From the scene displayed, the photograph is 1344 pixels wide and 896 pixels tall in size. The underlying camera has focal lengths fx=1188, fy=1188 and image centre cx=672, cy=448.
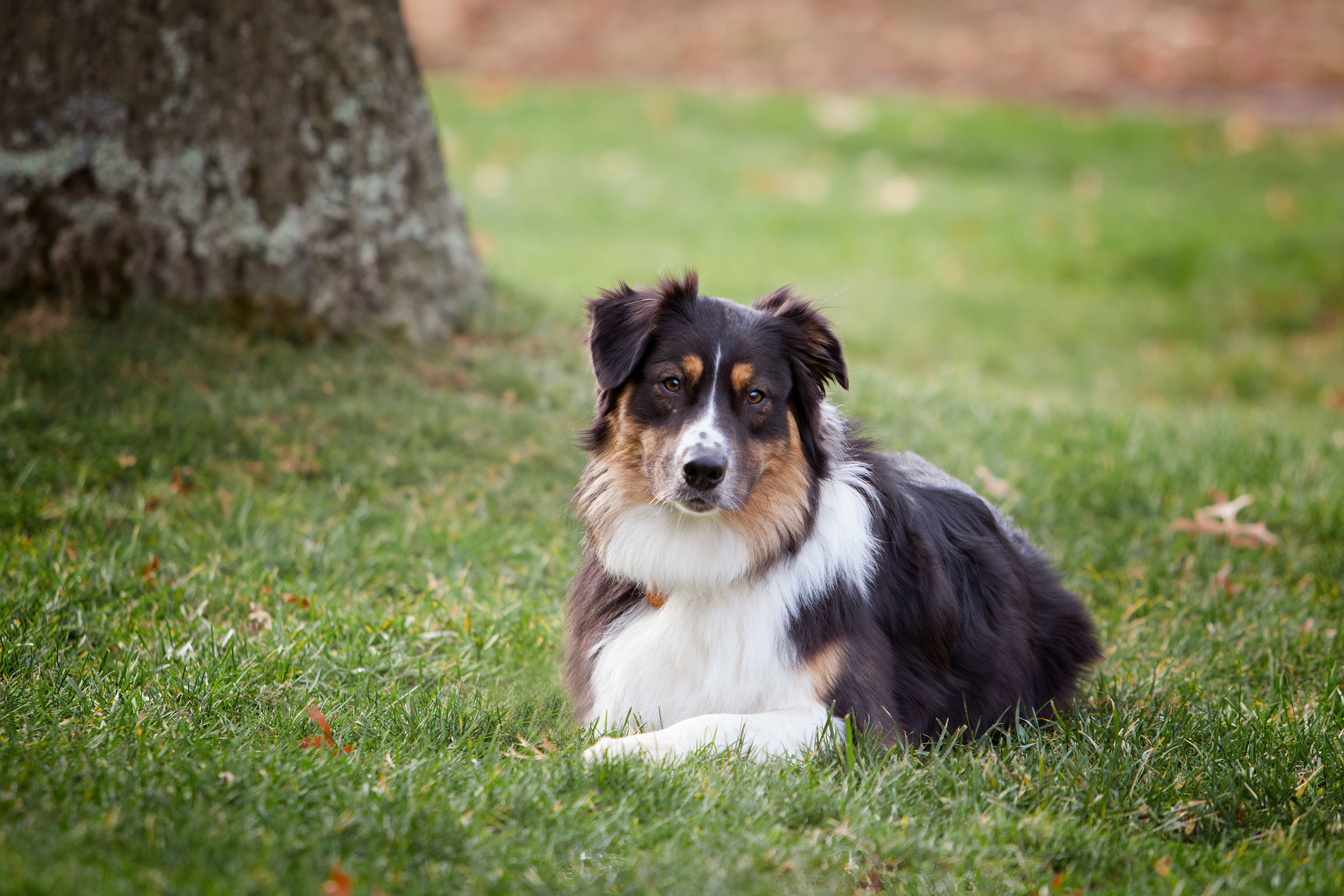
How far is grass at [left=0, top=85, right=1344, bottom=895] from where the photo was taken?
2947mm

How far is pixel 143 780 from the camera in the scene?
2.97 m

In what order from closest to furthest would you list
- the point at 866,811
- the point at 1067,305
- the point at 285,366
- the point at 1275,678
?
the point at 866,811, the point at 1275,678, the point at 285,366, the point at 1067,305

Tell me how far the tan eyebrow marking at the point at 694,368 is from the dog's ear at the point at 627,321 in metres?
0.16

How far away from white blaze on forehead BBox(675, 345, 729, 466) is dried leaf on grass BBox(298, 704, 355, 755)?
1.28 meters

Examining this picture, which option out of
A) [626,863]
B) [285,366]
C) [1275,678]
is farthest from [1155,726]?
[285,366]

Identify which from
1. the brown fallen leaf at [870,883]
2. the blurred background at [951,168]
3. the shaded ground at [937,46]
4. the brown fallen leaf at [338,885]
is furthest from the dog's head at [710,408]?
the shaded ground at [937,46]

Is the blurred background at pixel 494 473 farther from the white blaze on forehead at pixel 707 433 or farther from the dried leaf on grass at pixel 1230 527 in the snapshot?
the white blaze on forehead at pixel 707 433

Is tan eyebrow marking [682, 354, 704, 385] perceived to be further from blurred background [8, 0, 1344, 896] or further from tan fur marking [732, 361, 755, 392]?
blurred background [8, 0, 1344, 896]

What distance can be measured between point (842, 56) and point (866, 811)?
17764 mm

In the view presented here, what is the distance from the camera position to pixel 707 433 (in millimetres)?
3414

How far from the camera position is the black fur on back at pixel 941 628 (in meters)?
3.59

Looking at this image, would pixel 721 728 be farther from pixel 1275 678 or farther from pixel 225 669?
pixel 1275 678

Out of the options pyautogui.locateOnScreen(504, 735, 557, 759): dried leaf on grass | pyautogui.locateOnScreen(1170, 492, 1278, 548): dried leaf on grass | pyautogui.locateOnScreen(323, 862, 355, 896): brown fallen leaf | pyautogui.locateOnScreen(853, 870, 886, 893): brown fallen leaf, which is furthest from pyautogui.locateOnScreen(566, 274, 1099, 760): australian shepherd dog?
pyautogui.locateOnScreen(1170, 492, 1278, 548): dried leaf on grass

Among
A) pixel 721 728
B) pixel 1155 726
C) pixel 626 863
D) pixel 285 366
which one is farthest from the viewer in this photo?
pixel 285 366
